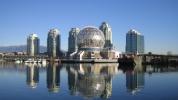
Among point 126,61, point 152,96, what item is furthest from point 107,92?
point 126,61

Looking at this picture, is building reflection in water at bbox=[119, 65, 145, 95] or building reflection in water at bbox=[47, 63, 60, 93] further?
building reflection in water at bbox=[119, 65, 145, 95]

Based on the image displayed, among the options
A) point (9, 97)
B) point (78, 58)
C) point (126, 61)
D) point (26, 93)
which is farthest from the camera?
point (78, 58)

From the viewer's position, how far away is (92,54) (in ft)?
644

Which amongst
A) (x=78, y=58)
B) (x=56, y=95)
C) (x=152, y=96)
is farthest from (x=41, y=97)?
(x=78, y=58)

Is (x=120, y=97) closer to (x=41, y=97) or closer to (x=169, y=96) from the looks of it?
(x=169, y=96)

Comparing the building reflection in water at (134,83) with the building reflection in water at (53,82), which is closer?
the building reflection in water at (53,82)

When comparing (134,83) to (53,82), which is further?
(53,82)

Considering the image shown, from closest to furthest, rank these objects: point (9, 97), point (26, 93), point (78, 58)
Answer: point (9, 97)
point (26, 93)
point (78, 58)

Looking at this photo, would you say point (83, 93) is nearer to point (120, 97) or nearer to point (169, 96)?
point (120, 97)

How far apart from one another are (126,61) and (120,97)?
12127cm

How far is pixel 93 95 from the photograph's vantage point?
33.4 meters

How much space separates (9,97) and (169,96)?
1499 centimetres

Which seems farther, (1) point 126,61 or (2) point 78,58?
(2) point 78,58

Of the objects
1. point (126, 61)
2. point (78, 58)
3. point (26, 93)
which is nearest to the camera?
point (26, 93)
